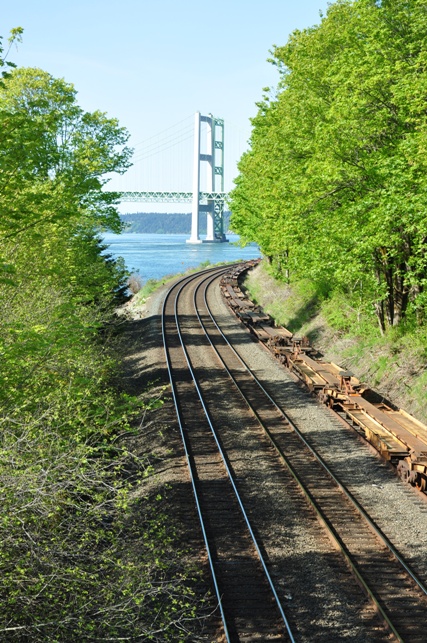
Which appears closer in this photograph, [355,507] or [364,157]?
[355,507]

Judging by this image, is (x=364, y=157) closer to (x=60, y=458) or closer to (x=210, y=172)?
(x=60, y=458)

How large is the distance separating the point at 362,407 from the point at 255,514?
241 inches

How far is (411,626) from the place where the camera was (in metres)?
9.27

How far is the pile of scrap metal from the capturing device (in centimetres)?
1466

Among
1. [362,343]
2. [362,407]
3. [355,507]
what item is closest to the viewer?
[355,507]

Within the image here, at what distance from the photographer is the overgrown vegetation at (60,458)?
7.11 meters

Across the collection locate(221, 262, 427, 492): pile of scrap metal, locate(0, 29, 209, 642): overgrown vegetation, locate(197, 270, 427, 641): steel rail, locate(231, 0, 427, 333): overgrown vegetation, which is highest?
locate(231, 0, 427, 333): overgrown vegetation

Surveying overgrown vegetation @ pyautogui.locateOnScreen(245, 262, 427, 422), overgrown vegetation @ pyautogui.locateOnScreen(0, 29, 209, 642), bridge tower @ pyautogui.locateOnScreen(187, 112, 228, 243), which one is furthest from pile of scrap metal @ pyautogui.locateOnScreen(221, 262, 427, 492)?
bridge tower @ pyautogui.locateOnScreen(187, 112, 228, 243)

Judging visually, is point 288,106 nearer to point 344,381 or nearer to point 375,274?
point 375,274

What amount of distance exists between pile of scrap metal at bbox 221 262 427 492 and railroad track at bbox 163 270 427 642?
1540 millimetres

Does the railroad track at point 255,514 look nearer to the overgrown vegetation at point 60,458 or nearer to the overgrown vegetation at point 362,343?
the overgrown vegetation at point 60,458

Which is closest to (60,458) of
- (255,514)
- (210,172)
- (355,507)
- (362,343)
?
(255,514)

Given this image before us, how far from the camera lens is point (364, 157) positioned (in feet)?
67.8

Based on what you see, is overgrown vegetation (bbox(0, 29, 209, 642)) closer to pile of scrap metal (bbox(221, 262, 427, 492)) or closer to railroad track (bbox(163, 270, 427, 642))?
railroad track (bbox(163, 270, 427, 642))
